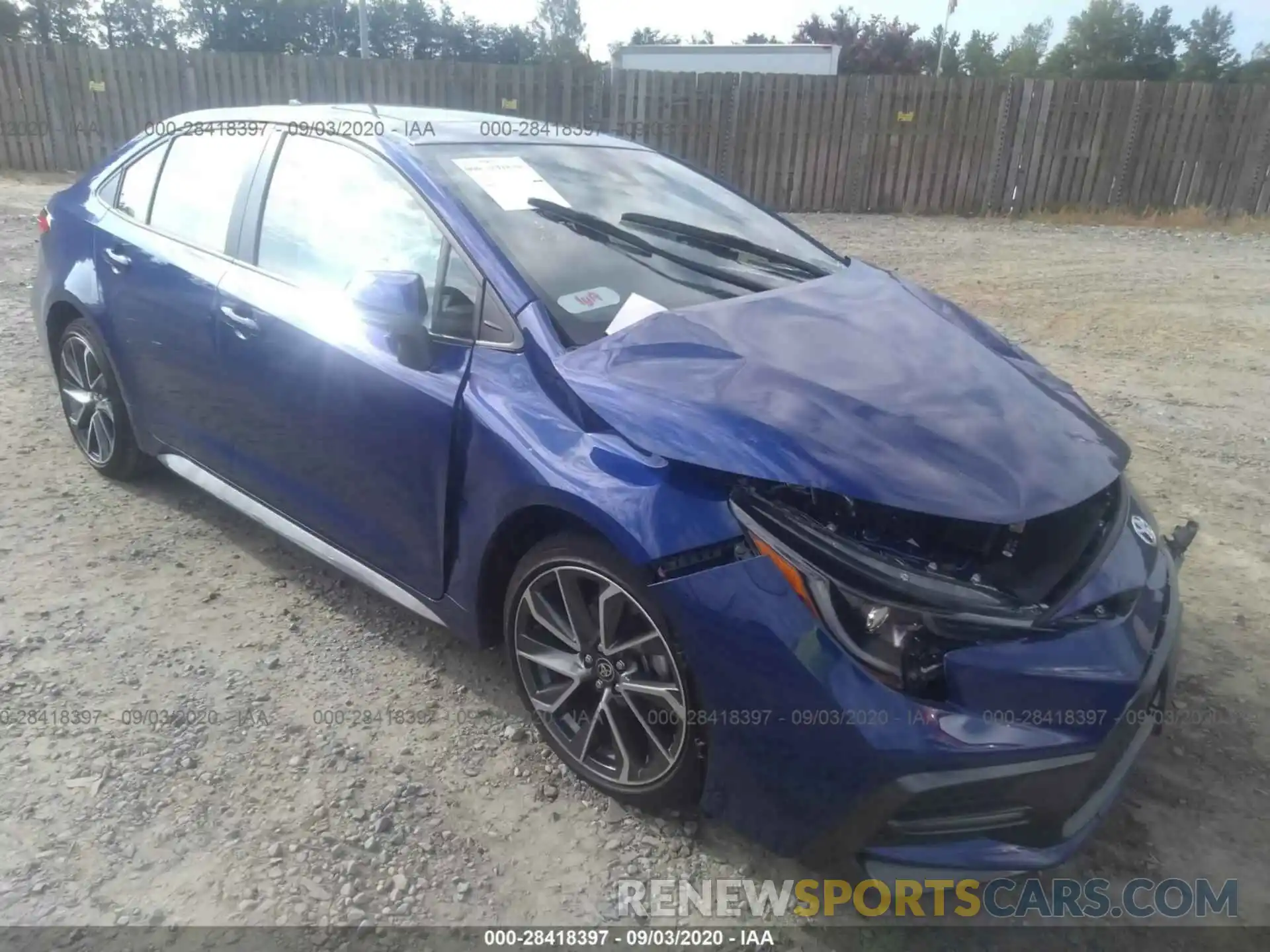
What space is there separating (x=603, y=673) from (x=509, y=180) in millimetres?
1638

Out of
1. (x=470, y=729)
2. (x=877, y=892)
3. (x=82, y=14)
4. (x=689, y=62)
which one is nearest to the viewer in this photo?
(x=877, y=892)

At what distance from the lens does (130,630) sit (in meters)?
3.24

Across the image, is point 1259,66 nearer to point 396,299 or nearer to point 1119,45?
point 1119,45

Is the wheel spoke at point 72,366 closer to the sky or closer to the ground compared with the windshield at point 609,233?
closer to the ground

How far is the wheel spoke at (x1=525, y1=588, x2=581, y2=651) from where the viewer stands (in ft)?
8.24

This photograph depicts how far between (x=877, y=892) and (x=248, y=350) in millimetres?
2628

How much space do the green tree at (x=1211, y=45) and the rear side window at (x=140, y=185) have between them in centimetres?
6670

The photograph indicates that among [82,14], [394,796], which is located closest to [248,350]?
[394,796]

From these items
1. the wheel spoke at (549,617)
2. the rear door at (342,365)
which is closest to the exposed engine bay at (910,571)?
the wheel spoke at (549,617)

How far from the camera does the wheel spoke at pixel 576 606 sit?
A: 2.43 metres

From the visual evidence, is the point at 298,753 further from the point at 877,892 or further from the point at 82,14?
the point at 82,14

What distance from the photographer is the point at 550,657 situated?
101 inches

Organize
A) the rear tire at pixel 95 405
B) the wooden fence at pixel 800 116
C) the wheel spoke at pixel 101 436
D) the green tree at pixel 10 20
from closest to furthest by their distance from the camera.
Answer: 1. the rear tire at pixel 95 405
2. the wheel spoke at pixel 101 436
3. the wooden fence at pixel 800 116
4. the green tree at pixel 10 20

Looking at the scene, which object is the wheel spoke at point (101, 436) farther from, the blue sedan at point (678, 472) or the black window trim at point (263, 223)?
the black window trim at point (263, 223)
